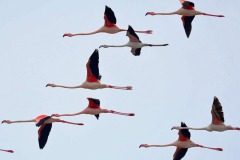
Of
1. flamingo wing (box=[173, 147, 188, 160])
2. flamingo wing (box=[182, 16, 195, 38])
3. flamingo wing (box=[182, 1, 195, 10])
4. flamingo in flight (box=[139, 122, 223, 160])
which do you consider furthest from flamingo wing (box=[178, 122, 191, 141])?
flamingo wing (box=[182, 1, 195, 10])

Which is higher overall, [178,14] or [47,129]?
[178,14]

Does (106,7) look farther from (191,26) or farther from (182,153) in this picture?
(182,153)

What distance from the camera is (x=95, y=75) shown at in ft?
159

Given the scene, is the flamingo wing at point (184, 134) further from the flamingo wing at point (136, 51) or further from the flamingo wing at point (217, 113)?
the flamingo wing at point (136, 51)

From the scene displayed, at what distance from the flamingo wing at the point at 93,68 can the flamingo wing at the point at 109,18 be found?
175 centimetres

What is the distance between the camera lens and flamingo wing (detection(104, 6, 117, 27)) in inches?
1892

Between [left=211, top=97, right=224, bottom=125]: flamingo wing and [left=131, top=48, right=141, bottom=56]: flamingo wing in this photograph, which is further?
[left=131, top=48, right=141, bottom=56]: flamingo wing

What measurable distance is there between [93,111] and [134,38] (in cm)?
341

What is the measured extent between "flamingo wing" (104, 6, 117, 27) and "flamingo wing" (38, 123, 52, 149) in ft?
15.7

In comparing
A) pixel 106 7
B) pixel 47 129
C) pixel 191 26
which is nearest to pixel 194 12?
pixel 191 26

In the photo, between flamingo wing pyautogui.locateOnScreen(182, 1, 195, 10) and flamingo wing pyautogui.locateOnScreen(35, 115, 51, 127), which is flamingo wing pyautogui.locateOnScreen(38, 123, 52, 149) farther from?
flamingo wing pyautogui.locateOnScreen(182, 1, 195, 10)

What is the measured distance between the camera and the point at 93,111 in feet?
159

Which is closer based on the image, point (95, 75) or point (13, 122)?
point (95, 75)

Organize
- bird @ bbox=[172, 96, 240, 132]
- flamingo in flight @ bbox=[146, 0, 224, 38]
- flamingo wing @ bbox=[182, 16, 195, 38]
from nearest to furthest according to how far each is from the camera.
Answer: bird @ bbox=[172, 96, 240, 132], flamingo in flight @ bbox=[146, 0, 224, 38], flamingo wing @ bbox=[182, 16, 195, 38]
